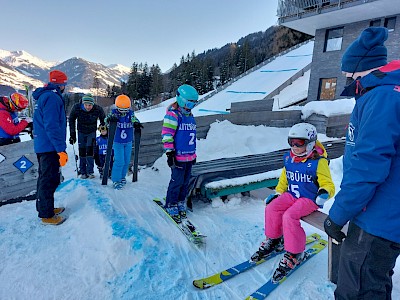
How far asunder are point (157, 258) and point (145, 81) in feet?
210

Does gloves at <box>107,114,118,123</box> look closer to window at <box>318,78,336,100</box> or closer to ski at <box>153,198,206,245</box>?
ski at <box>153,198,206,245</box>

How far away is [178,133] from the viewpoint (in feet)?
13.8

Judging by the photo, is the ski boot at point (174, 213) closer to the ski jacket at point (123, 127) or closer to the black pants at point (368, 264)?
the ski jacket at point (123, 127)

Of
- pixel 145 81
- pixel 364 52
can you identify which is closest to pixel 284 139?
pixel 364 52

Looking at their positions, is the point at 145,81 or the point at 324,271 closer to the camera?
the point at 324,271

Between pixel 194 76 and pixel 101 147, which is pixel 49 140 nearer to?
pixel 101 147

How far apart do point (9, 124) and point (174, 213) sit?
382 cm

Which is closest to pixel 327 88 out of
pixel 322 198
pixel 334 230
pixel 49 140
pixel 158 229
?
pixel 322 198

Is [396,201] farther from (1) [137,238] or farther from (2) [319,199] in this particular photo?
(1) [137,238]

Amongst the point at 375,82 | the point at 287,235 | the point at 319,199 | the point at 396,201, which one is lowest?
the point at 287,235

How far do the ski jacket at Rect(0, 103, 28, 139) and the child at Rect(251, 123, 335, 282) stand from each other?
5107mm

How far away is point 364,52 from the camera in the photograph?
185 cm

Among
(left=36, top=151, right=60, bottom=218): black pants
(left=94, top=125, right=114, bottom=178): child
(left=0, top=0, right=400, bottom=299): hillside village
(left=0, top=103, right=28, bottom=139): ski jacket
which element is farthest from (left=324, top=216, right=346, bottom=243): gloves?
(left=0, top=103, right=28, bottom=139): ski jacket

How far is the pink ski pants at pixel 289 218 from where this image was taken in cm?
302
